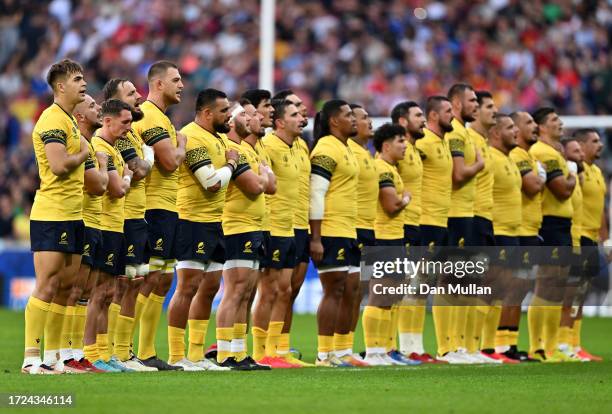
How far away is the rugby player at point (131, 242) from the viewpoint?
12.3m

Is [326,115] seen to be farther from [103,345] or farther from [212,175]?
[103,345]

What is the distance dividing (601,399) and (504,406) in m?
1.10

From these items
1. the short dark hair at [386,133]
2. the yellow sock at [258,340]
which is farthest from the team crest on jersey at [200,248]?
the short dark hair at [386,133]

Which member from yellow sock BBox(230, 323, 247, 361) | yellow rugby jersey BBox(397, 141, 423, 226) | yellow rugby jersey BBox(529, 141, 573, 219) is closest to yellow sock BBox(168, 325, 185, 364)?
yellow sock BBox(230, 323, 247, 361)

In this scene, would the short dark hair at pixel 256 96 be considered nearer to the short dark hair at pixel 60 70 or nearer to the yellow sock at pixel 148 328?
the yellow sock at pixel 148 328

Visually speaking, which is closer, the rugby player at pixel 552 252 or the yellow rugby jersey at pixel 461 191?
the yellow rugby jersey at pixel 461 191

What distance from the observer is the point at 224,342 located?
42.1 ft

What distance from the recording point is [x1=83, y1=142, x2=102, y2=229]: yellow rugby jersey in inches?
463

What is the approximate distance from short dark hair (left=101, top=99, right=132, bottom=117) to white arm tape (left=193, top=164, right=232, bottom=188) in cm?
89

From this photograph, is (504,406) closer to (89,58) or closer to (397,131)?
(397,131)

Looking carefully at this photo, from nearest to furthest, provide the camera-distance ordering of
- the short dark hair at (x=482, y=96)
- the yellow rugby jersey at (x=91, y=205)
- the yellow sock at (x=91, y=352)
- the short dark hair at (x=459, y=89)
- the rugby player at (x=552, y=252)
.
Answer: the yellow rugby jersey at (x=91, y=205) < the yellow sock at (x=91, y=352) < the short dark hair at (x=459, y=89) < the short dark hair at (x=482, y=96) < the rugby player at (x=552, y=252)

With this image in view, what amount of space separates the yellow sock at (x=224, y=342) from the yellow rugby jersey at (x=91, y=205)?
1668 mm

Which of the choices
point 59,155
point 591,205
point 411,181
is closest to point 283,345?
point 411,181

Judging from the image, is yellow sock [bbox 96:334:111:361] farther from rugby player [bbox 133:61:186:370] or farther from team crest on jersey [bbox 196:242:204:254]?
team crest on jersey [bbox 196:242:204:254]
